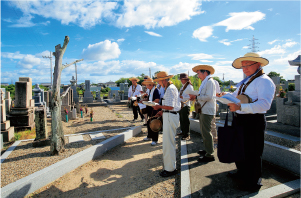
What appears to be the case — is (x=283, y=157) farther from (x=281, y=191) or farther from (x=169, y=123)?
(x=169, y=123)

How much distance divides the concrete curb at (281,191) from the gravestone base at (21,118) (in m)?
7.62

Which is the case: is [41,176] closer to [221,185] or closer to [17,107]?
[221,185]

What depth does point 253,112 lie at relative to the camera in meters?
2.07

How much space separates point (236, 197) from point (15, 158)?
463cm

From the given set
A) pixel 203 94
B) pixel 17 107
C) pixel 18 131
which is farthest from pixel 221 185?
pixel 17 107

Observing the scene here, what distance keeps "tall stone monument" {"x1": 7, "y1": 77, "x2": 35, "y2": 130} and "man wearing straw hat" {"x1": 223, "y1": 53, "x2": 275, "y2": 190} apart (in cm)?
750

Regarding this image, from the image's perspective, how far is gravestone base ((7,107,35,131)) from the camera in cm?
647

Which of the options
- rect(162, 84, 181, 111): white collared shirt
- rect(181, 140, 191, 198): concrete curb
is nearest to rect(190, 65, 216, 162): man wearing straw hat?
rect(181, 140, 191, 198): concrete curb

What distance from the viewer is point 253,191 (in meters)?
2.43

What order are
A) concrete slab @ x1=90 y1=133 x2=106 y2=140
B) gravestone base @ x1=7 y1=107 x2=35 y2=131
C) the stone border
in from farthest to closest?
gravestone base @ x1=7 y1=107 x2=35 y2=131 < concrete slab @ x1=90 y1=133 x2=106 y2=140 < the stone border

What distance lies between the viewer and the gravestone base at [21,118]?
6474mm

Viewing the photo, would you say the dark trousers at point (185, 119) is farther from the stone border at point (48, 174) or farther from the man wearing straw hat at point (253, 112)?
the man wearing straw hat at point (253, 112)

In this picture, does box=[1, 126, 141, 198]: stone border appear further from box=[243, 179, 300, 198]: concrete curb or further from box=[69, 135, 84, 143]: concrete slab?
box=[243, 179, 300, 198]: concrete curb

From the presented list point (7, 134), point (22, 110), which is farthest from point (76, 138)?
point (22, 110)
